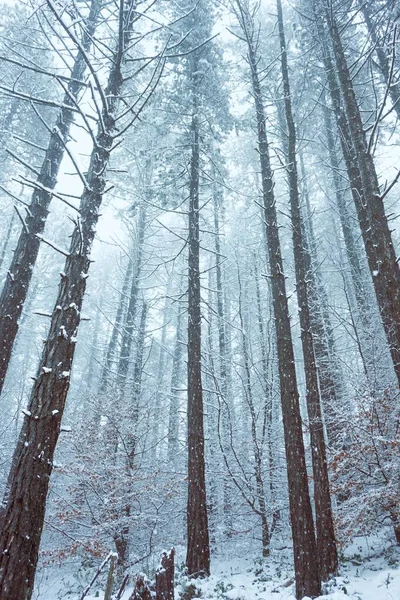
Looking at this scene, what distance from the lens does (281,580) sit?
26.1ft

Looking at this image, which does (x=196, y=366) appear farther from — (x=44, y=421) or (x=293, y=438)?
(x=44, y=421)

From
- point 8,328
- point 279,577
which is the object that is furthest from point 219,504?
point 8,328

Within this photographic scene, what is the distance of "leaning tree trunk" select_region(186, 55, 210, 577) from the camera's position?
7609mm

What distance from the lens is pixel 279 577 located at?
8297mm

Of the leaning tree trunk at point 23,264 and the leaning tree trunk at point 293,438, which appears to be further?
the leaning tree trunk at point 23,264

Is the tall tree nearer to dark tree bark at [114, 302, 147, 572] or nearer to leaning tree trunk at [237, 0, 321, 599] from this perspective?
leaning tree trunk at [237, 0, 321, 599]

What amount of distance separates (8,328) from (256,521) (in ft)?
27.4

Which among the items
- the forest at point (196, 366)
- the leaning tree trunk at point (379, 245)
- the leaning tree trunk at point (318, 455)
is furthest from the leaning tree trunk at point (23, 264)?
the leaning tree trunk at point (318, 455)

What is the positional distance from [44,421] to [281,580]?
6.97m

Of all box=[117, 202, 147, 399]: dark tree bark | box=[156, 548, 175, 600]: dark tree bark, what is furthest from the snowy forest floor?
box=[117, 202, 147, 399]: dark tree bark

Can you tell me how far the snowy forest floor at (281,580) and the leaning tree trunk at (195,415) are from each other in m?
0.54

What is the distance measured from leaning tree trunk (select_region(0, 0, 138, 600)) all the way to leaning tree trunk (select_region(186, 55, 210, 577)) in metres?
4.89

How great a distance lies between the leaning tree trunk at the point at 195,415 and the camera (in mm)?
7609

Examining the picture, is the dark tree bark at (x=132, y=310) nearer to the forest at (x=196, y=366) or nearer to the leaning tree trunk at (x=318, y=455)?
the forest at (x=196, y=366)
